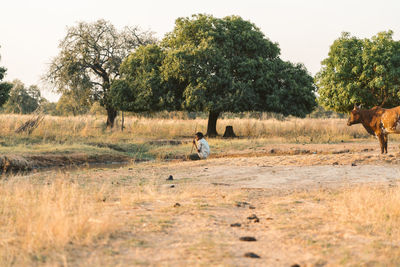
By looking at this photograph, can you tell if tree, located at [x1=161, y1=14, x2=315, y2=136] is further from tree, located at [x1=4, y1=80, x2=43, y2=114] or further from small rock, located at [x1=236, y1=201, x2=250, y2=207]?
tree, located at [x1=4, y1=80, x2=43, y2=114]

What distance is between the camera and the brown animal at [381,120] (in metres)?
14.5

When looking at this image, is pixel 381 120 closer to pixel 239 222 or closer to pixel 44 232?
pixel 239 222

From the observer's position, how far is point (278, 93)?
2688 cm

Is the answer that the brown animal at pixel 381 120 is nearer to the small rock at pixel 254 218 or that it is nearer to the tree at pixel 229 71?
the small rock at pixel 254 218

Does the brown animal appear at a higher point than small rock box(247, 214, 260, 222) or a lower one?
higher

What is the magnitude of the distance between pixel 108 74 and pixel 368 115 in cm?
2241

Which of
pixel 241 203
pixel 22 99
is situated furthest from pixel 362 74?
pixel 22 99

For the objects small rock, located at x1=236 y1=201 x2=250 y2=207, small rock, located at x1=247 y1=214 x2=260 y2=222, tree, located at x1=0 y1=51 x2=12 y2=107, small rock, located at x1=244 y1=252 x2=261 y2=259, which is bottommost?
small rock, located at x1=236 y1=201 x2=250 y2=207

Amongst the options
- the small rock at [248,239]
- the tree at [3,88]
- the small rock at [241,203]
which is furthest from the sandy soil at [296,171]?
the tree at [3,88]

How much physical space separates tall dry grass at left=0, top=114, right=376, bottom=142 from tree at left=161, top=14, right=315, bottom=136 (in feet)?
5.58

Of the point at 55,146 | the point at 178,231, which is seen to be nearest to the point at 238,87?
the point at 55,146

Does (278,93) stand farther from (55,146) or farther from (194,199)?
(194,199)

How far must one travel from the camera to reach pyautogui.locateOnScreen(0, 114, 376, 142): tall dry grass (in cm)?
2347

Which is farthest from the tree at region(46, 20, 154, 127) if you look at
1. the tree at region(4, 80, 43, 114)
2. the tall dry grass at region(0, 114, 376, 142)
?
the tree at region(4, 80, 43, 114)
